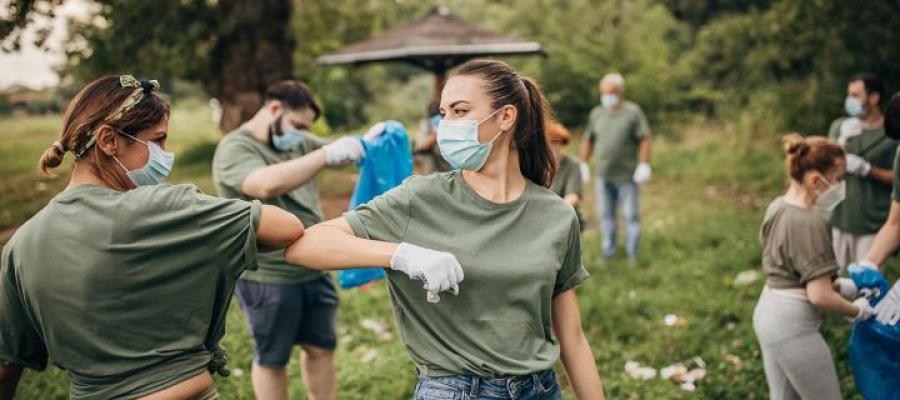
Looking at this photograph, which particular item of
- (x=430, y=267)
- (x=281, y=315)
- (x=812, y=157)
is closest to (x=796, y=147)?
(x=812, y=157)

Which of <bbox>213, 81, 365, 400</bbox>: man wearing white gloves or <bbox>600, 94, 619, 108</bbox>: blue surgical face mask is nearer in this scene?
<bbox>213, 81, 365, 400</bbox>: man wearing white gloves

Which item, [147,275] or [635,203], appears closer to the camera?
[147,275]

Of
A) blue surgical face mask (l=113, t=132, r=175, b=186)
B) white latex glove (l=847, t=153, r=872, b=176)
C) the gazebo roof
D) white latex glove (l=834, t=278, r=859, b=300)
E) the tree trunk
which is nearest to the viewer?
blue surgical face mask (l=113, t=132, r=175, b=186)

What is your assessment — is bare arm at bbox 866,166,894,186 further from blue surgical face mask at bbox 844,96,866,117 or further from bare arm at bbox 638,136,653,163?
bare arm at bbox 638,136,653,163

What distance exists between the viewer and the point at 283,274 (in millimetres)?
3922

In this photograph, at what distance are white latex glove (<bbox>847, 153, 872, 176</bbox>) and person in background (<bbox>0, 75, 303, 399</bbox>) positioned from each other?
4656 mm

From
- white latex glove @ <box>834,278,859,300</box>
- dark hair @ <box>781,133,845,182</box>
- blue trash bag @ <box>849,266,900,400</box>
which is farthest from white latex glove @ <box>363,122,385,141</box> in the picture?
blue trash bag @ <box>849,266,900,400</box>

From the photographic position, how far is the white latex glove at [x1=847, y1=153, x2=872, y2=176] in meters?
5.41

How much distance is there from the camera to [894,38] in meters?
9.20

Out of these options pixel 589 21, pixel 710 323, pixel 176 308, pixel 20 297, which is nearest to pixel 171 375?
pixel 176 308

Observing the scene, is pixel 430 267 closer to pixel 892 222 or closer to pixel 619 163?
pixel 892 222

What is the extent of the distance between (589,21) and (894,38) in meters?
10.9

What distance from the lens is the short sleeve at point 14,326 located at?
2.15m

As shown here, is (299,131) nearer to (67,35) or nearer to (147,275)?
(147,275)
